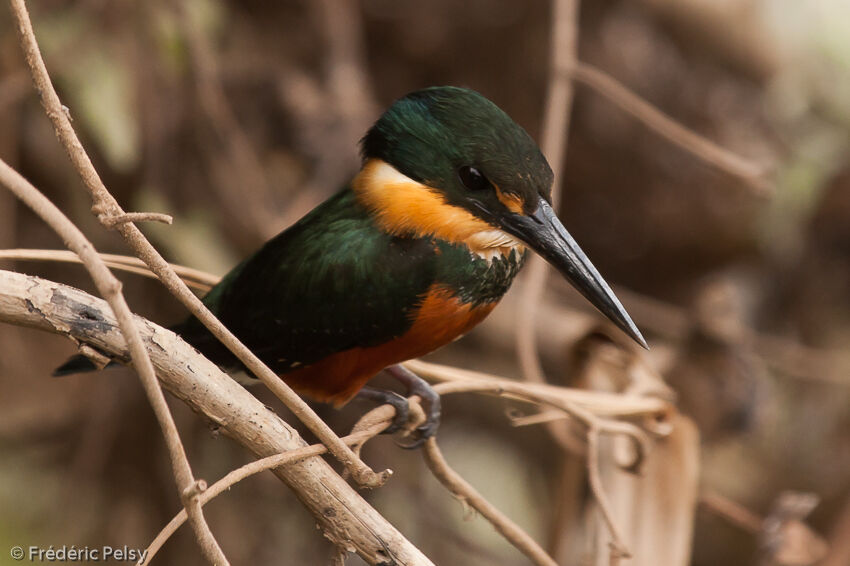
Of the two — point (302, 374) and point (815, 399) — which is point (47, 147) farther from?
point (815, 399)

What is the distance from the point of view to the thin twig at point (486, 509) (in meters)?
1.36

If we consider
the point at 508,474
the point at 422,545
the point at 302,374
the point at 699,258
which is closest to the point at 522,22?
the point at 699,258

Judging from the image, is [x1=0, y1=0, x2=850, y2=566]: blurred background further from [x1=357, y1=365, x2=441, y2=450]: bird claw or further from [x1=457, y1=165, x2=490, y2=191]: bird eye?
[x1=457, y1=165, x2=490, y2=191]: bird eye

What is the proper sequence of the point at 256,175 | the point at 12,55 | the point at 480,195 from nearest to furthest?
the point at 480,195 → the point at 12,55 → the point at 256,175

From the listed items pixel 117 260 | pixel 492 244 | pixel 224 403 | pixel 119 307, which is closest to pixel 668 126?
pixel 492 244

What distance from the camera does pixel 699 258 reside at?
13.3 ft

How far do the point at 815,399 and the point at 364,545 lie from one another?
10.9ft

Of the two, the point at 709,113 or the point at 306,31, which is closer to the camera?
the point at 306,31

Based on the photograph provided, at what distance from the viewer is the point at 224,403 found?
106cm

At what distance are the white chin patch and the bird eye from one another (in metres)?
0.07

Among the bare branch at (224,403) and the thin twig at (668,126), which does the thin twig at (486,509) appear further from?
the thin twig at (668,126)

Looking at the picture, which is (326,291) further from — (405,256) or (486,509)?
(486,509)

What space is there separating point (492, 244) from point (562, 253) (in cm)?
13

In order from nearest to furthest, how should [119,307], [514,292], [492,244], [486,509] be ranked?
[119,307] → [486,509] → [492,244] → [514,292]
